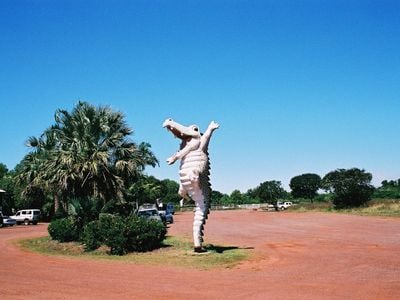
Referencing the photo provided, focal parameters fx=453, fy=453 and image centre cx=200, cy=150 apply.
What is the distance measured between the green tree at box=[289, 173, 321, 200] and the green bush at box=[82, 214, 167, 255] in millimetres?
111033

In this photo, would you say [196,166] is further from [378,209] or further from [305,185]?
[305,185]

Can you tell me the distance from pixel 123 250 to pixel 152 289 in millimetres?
6393

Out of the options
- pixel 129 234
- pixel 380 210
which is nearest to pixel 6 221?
pixel 129 234

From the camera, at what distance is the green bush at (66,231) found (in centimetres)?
1964

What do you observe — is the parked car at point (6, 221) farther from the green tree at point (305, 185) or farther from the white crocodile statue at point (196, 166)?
the green tree at point (305, 185)

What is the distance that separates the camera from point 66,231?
1970 cm

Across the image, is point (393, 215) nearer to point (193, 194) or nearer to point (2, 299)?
point (193, 194)

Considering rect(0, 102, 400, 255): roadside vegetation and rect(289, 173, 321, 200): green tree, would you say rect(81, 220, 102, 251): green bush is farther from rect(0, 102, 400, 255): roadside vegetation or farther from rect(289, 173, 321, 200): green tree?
rect(289, 173, 321, 200): green tree

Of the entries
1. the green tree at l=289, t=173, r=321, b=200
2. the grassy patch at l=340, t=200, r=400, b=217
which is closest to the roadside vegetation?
the grassy patch at l=340, t=200, r=400, b=217

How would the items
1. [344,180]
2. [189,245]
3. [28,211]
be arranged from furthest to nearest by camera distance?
1. [344,180]
2. [28,211]
3. [189,245]

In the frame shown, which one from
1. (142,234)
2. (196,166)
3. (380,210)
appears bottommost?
(142,234)

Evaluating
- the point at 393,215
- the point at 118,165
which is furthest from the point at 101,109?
the point at 393,215

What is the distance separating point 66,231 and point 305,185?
111 metres

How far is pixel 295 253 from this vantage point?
579 inches
